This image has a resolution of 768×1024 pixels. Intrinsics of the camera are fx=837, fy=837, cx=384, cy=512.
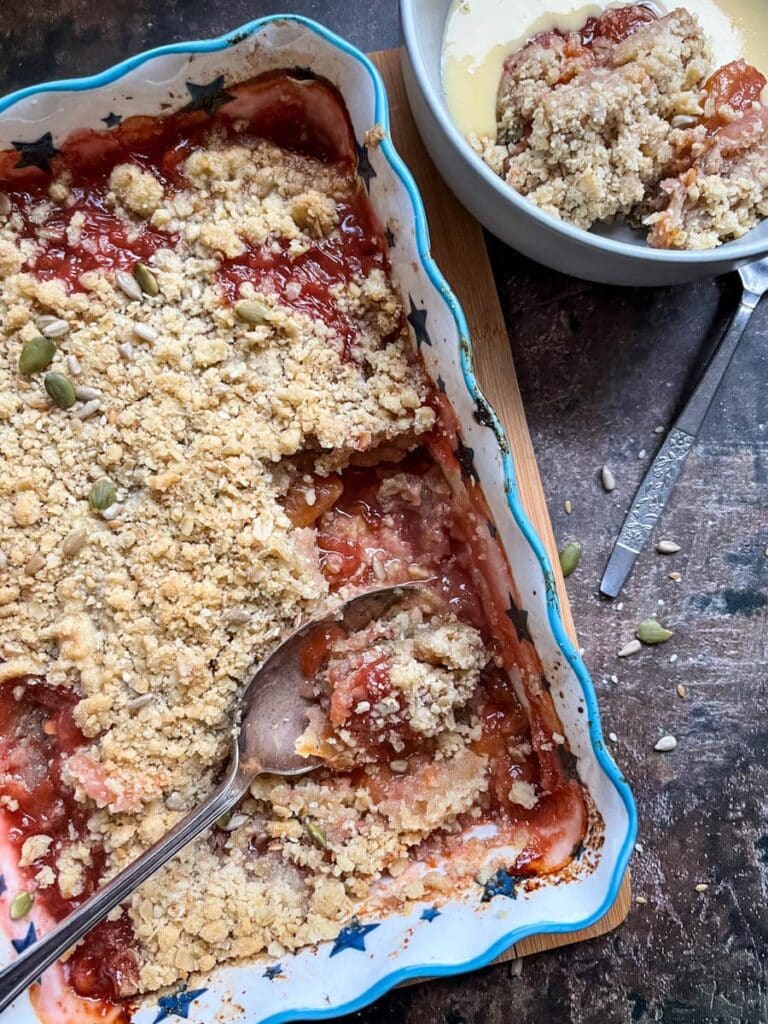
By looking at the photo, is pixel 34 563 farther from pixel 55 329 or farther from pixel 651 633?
pixel 651 633

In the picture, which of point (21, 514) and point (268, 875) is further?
point (268, 875)

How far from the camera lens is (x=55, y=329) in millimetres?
1276

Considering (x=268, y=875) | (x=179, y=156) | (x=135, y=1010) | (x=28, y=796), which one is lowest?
(x=135, y=1010)

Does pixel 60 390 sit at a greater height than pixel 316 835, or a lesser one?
greater

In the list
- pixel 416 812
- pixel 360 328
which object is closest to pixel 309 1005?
pixel 416 812

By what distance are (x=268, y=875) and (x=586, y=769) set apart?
54 centimetres

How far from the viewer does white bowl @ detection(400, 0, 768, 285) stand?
50.3 inches

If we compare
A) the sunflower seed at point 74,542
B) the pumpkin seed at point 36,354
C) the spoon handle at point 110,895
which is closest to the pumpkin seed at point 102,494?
the sunflower seed at point 74,542

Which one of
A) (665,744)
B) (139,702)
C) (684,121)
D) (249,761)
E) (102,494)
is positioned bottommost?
(665,744)

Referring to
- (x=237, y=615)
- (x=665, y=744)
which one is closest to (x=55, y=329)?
(x=237, y=615)

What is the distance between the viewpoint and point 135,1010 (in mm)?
1328

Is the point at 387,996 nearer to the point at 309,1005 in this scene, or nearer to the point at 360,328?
the point at 309,1005

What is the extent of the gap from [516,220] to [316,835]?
1030mm

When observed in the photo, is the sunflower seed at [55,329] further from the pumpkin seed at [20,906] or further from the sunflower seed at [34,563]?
the pumpkin seed at [20,906]
